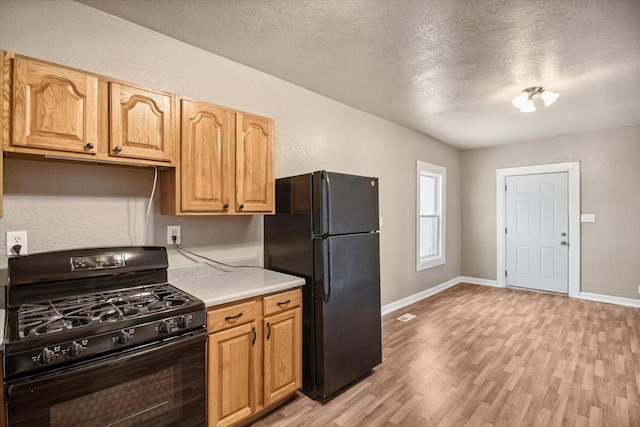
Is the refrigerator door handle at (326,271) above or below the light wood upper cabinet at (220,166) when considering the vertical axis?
below

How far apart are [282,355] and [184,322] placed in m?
0.81

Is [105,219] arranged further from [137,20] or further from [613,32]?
[613,32]

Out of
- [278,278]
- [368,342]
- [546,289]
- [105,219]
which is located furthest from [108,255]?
[546,289]

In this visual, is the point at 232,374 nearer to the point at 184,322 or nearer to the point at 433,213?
the point at 184,322

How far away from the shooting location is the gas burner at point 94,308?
1317mm

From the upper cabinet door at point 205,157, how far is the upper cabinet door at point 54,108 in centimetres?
48

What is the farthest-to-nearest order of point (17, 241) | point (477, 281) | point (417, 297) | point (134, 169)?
1. point (477, 281)
2. point (417, 297)
3. point (134, 169)
4. point (17, 241)

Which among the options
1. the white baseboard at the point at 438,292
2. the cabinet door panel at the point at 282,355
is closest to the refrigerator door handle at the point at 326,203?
the cabinet door panel at the point at 282,355

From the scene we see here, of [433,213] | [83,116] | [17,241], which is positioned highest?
[83,116]

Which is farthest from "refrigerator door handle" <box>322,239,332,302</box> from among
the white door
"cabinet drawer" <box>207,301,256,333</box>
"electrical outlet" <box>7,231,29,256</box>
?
the white door

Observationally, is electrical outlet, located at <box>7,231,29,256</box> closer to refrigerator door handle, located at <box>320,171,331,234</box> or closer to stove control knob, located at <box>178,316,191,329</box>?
stove control knob, located at <box>178,316,191,329</box>

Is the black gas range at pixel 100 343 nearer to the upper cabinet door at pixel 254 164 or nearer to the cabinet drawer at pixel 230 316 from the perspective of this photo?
the cabinet drawer at pixel 230 316

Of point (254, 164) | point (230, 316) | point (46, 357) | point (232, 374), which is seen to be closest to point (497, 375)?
point (232, 374)

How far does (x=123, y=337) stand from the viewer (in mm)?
1379
